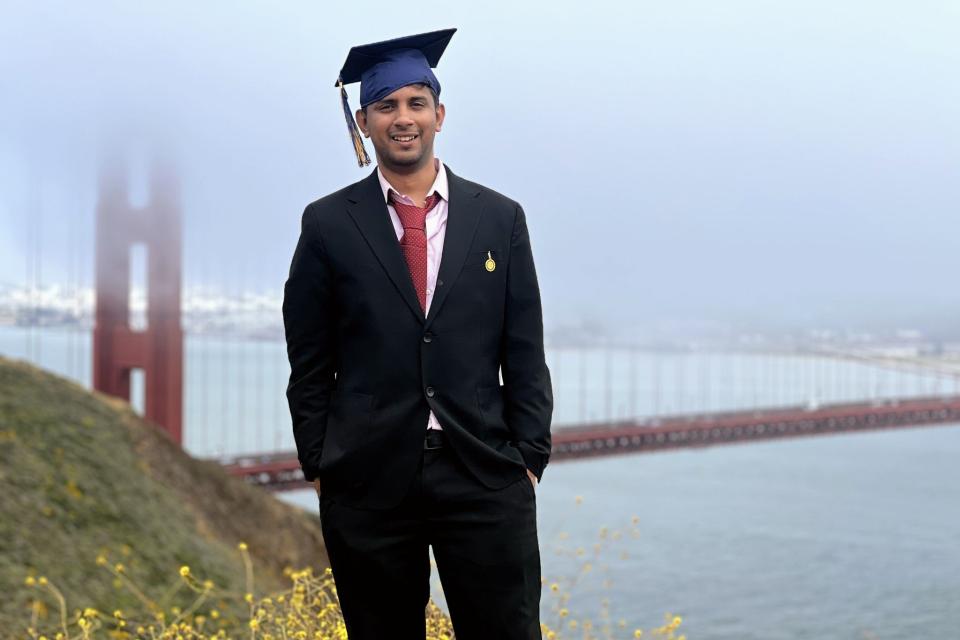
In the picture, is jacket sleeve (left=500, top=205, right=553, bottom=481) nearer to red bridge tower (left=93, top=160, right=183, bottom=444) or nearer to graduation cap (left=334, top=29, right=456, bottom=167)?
graduation cap (left=334, top=29, right=456, bottom=167)

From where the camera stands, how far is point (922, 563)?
37.6 metres

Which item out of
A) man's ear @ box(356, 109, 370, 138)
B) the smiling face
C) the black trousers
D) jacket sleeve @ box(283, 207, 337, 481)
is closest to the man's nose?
the smiling face

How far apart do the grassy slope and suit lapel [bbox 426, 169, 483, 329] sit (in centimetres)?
367

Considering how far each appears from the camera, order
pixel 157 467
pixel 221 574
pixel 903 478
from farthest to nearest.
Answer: pixel 903 478 < pixel 157 467 < pixel 221 574

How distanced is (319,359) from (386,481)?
331 millimetres

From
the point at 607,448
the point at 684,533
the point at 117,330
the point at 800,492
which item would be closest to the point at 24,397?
the point at 117,330

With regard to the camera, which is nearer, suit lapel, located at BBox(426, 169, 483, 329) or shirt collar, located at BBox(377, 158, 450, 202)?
suit lapel, located at BBox(426, 169, 483, 329)

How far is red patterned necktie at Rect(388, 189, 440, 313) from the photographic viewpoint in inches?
94.0

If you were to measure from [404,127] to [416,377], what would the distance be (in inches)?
22.4

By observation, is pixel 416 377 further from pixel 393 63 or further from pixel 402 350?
pixel 393 63

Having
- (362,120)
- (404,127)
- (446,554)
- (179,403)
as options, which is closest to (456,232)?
(404,127)

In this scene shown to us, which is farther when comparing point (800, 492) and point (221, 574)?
point (800, 492)

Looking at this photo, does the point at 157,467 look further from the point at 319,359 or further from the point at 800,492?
the point at 800,492

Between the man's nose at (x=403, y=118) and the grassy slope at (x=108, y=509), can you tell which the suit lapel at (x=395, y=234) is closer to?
the man's nose at (x=403, y=118)
